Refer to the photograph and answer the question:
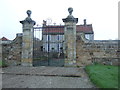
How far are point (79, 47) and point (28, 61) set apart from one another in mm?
3316

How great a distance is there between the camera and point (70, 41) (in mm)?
9547

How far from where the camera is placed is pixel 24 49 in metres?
10.2

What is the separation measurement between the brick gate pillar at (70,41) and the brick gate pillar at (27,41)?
2.24 m

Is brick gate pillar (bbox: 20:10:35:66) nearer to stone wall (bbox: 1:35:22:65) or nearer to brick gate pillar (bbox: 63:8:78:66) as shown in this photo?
stone wall (bbox: 1:35:22:65)

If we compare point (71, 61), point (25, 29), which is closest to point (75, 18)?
point (71, 61)

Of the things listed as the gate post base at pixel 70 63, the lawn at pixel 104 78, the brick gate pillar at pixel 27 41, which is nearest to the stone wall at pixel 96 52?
the gate post base at pixel 70 63

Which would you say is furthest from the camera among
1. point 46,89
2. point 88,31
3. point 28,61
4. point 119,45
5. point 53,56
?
point 88,31

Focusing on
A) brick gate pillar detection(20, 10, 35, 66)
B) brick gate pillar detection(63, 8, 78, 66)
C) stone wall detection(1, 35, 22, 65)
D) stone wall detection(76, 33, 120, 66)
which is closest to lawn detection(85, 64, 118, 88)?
stone wall detection(76, 33, 120, 66)

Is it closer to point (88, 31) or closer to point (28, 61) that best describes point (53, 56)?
point (28, 61)

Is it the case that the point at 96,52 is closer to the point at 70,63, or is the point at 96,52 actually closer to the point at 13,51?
the point at 70,63

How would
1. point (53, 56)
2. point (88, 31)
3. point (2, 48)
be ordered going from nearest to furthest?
point (2, 48) → point (53, 56) → point (88, 31)

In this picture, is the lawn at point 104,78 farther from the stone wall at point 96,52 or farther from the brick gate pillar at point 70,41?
the brick gate pillar at point 70,41

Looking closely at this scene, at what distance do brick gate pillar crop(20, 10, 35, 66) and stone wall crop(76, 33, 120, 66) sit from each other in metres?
2.99

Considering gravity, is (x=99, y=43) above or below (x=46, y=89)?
above
